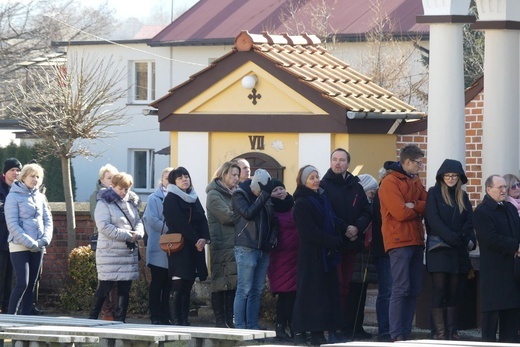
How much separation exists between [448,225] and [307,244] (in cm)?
132

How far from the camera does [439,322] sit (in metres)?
11.7

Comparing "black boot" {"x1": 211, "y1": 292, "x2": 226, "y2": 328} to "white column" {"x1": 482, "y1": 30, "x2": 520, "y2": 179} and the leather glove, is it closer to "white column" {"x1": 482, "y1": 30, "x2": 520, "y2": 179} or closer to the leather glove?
the leather glove

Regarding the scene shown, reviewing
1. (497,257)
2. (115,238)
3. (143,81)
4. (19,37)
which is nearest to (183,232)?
(115,238)

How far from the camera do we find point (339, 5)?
37.2m

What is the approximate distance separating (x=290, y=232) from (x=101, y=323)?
245 cm

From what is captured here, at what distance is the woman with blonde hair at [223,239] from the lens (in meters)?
13.1

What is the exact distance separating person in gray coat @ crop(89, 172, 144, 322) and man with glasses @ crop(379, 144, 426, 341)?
9.22 ft

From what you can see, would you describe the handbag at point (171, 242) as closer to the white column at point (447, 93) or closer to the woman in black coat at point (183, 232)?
the woman in black coat at point (183, 232)

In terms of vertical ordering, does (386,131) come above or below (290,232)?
above

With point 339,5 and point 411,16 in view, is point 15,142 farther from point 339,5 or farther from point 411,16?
point 411,16

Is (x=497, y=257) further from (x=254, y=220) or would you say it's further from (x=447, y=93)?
(x=254, y=220)

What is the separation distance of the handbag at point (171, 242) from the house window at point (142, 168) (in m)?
28.5

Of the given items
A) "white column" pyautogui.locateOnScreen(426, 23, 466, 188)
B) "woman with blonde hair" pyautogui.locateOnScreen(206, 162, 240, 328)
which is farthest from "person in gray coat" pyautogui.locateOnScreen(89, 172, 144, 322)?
"white column" pyautogui.locateOnScreen(426, 23, 466, 188)

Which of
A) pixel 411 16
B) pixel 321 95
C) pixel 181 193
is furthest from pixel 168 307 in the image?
pixel 411 16
